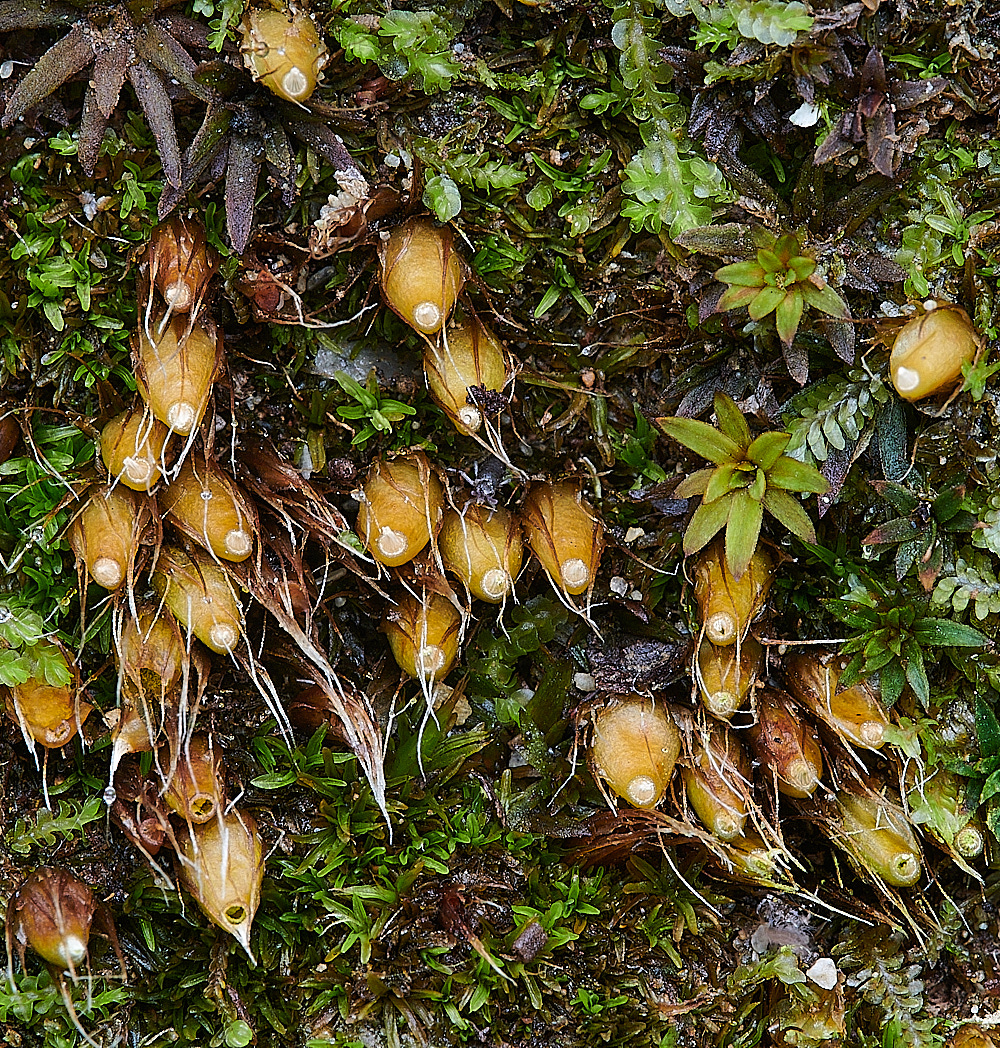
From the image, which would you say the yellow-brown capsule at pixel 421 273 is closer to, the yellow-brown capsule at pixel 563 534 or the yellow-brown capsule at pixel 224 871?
the yellow-brown capsule at pixel 563 534

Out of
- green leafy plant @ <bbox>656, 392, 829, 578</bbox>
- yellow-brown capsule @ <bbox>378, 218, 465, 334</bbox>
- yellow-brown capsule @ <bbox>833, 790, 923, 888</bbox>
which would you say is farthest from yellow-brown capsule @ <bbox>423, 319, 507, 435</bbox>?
yellow-brown capsule @ <bbox>833, 790, 923, 888</bbox>

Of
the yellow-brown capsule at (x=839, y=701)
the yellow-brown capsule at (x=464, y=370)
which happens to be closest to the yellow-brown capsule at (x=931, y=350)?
the yellow-brown capsule at (x=839, y=701)

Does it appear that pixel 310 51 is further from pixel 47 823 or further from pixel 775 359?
pixel 47 823

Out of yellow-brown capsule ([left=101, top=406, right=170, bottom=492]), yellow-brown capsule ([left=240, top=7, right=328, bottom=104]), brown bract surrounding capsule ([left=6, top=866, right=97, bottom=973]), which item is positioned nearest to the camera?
yellow-brown capsule ([left=240, top=7, right=328, bottom=104])

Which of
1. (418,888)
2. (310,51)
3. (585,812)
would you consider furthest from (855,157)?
(418,888)

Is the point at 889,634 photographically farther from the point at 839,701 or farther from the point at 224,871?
the point at 224,871

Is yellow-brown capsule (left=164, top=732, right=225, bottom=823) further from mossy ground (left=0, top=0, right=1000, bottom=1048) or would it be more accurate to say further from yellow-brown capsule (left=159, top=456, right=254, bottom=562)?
yellow-brown capsule (left=159, top=456, right=254, bottom=562)
